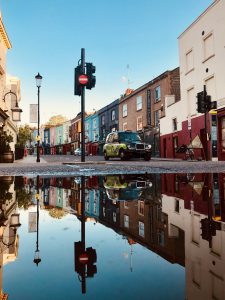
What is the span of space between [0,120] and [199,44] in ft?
52.7

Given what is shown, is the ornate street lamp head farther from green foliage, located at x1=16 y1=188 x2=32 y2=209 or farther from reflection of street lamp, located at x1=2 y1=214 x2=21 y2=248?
reflection of street lamp, located at x1=2 y1=214 x2=21 y2=248

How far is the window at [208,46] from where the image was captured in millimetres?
21166

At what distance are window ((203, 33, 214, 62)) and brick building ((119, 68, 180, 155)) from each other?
804 cm

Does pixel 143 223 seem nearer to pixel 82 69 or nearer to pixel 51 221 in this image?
pixel 51 221

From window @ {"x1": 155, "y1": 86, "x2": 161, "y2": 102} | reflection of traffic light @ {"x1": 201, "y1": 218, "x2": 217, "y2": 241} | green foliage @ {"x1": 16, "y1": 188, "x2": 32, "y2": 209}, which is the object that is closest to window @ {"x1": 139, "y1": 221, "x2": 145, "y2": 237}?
reflection of traffic light @ {"x1": 201, "y1": 218, "x2": 217, "y2": 241}

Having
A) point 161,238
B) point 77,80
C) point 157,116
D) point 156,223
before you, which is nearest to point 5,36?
point 157,116

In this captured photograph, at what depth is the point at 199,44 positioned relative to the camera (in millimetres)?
22750

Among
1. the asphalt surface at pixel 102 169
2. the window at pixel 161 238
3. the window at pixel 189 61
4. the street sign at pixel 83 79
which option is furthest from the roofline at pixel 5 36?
the window at pixel 161 238

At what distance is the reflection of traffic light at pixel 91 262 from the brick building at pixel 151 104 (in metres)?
29.3

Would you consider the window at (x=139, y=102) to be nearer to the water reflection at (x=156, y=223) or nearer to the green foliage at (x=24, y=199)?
the water reflection at (x=156, y=223)

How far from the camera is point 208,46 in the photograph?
2166cm

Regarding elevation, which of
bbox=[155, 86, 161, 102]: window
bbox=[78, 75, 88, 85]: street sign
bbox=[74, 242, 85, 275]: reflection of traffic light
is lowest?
bbox=[74, 242, 85, 275]: reflection of traffic light

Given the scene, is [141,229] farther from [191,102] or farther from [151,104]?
[151,104]

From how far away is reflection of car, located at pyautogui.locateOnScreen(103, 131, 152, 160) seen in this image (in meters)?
20.4
